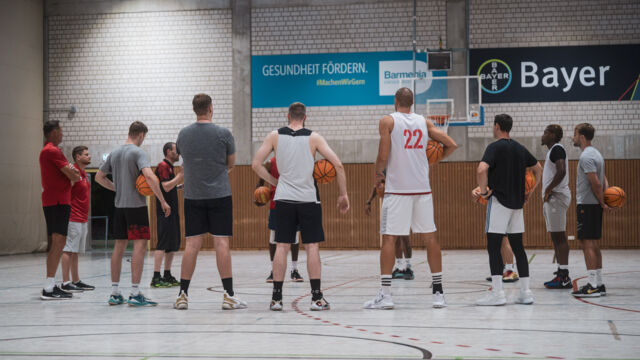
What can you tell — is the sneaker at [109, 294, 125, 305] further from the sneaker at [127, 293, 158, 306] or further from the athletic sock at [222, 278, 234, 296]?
the athletic sock at [222, 278, 234, 296]

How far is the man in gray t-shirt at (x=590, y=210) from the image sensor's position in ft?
22.7

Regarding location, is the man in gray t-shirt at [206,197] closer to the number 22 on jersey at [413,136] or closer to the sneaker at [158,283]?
the number 22 on jersey at [413,136]

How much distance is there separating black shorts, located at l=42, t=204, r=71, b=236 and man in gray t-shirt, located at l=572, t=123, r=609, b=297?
18.3 feet

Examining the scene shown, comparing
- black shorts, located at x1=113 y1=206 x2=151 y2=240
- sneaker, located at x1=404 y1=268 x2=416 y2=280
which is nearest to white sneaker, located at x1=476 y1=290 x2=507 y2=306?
sneaker, located at x1=404 y1=268 x2=416 y2=280

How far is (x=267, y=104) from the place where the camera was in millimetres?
18016

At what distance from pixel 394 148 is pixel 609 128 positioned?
12.9 m

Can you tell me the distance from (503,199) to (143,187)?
3538 mm

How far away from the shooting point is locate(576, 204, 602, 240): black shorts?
695cm

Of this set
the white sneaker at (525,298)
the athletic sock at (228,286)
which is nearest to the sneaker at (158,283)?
the athletic sock at (228,286)

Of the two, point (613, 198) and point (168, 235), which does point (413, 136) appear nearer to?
point (613, 198)

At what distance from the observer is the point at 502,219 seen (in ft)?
20.9

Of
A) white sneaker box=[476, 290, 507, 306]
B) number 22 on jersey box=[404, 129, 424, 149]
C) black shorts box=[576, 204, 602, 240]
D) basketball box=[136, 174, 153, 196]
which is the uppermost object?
number 22 on jersey box=[404, 129, 424, 149]

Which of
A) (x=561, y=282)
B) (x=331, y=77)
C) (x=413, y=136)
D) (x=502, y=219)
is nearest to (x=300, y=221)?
(x=413, y=136)

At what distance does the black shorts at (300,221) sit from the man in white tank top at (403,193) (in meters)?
0.62
